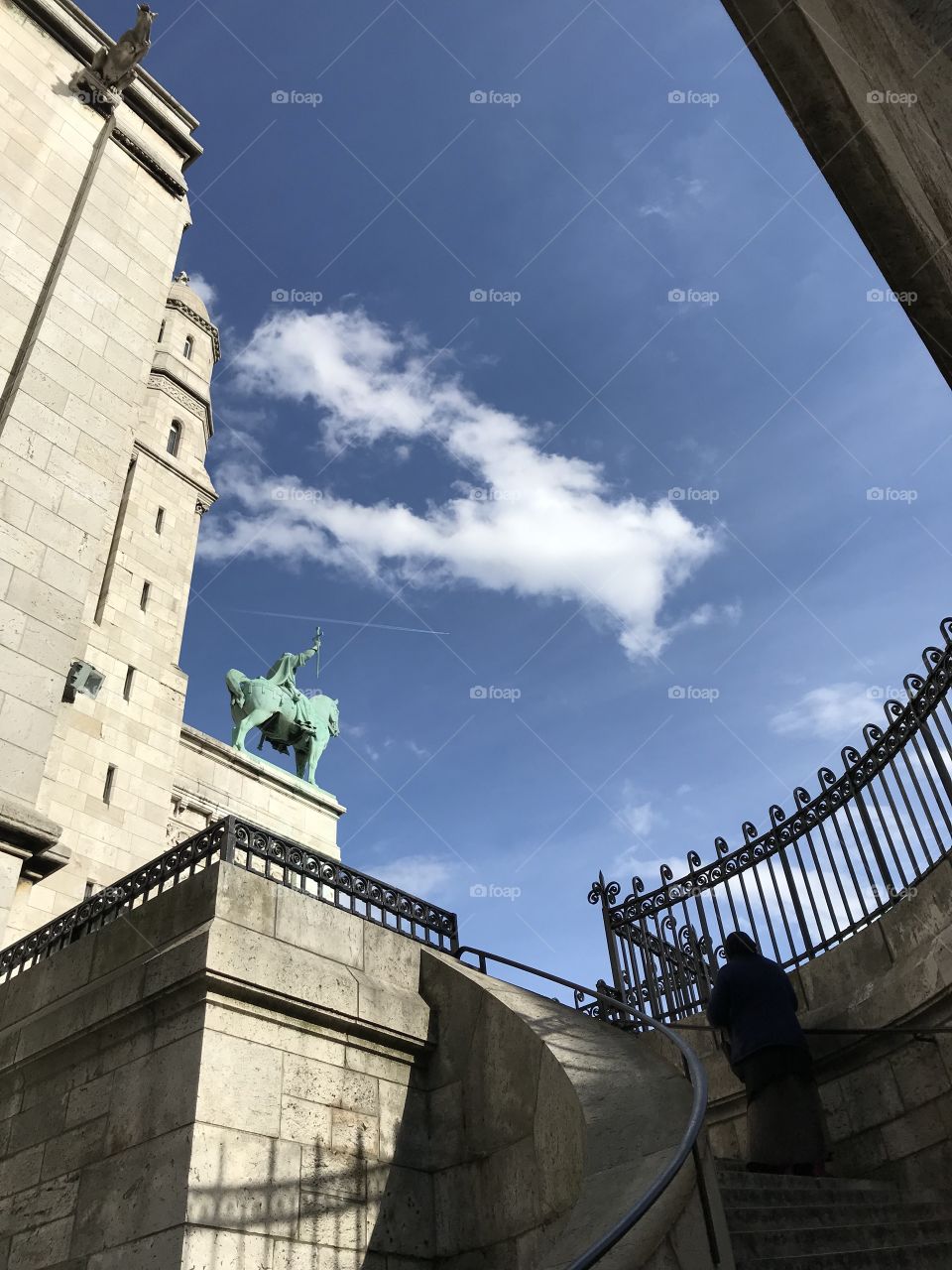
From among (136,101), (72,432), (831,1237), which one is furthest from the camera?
(136,101)

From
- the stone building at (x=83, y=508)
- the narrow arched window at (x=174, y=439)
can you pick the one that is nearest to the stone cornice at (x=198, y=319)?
the narrow arched window at (x=174, y=439)

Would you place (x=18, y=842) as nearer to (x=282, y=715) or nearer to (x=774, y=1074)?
(x=774, y=1074)

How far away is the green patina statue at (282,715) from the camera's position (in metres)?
28.3

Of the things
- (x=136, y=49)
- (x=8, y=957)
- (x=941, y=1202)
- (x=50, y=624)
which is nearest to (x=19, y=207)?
(x=136, y=49)

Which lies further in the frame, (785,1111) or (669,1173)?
(785,1111)

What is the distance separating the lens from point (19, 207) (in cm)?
1292

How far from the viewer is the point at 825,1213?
20.5 feet

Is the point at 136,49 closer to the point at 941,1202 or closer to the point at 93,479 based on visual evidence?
the point at 93,479

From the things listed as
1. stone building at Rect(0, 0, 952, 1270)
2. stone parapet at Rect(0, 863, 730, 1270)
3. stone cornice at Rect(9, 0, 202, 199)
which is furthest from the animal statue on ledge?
stone parapet at Rect(0, 863, 730, 1270)

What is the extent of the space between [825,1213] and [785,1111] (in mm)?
1151

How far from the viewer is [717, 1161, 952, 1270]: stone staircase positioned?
5.48 metres

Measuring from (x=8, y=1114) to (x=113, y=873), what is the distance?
375 inches

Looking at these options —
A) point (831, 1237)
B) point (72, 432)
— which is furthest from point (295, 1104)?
point (72, 432)

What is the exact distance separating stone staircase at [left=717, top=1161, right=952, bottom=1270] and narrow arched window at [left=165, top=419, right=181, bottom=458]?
79.0 ft
